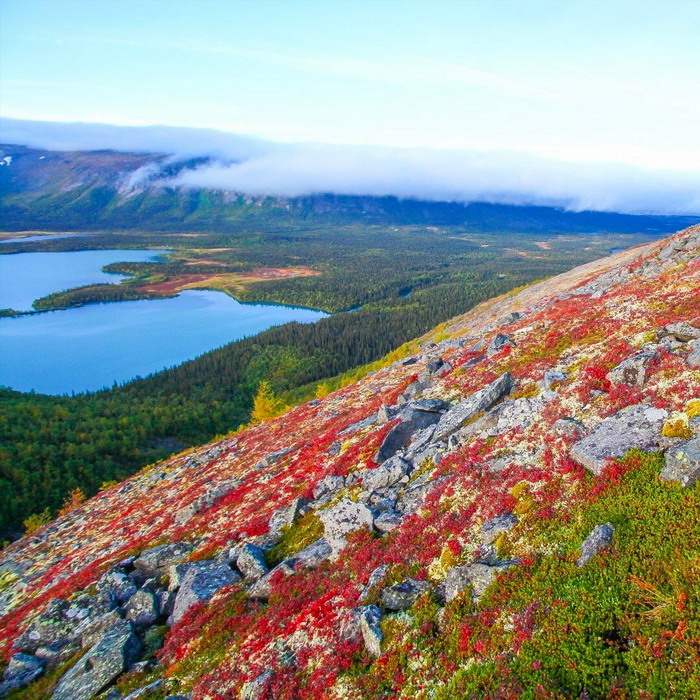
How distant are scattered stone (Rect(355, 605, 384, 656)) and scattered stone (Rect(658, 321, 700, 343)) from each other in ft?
63.7

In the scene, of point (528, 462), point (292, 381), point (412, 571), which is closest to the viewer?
point (412, 571)

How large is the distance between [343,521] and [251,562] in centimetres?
447

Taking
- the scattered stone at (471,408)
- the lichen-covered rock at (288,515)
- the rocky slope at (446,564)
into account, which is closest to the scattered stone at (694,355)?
the rocky slope at (446,564)

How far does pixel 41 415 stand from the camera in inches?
3615

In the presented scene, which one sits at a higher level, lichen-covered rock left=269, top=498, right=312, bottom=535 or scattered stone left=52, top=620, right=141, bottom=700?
lichen-covered rock left=269, top=498, right=312, bottom=535

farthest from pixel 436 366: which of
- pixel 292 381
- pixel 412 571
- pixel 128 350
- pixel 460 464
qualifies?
pixel 128 350

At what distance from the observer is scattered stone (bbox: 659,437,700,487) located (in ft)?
43.2

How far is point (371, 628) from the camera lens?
510 inches

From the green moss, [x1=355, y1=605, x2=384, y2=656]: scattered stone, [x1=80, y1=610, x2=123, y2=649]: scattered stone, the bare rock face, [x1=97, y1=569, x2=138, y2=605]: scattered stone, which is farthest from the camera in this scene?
[x1=97, y1=569, x2=138, y2=605]: scattered stone

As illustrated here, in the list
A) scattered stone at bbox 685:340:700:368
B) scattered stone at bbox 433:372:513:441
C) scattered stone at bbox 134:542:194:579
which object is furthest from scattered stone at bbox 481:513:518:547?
Answer: scattered stone at bbox 134:542:194:579

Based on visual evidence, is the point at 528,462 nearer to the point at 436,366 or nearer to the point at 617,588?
the point at 617,588

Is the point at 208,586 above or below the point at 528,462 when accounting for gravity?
below

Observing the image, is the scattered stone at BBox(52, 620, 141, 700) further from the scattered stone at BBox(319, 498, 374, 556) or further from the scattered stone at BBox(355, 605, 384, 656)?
the scattered stone at BBox(355, 605, 384, 656)

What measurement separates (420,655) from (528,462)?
8577 mm
